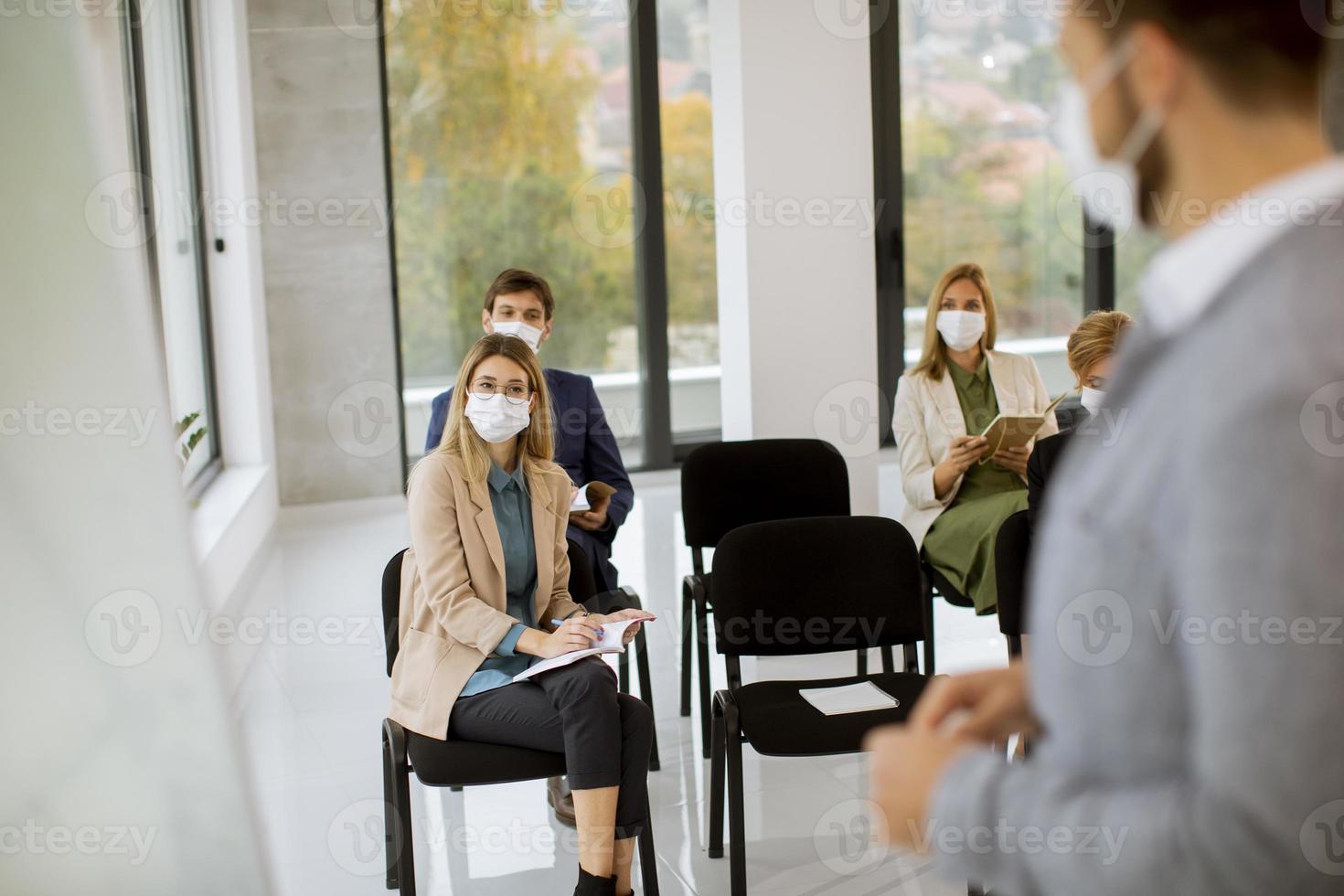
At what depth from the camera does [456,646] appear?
2.77 meters

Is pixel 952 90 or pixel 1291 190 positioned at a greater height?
pixel 952 90

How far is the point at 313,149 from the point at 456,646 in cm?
492

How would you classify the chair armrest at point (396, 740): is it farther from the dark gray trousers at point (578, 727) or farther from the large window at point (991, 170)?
the large window at point (991, 170)

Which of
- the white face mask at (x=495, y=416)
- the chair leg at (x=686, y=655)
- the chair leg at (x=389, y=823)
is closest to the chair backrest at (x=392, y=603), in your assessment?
the chair leg at (x=389, y=823)

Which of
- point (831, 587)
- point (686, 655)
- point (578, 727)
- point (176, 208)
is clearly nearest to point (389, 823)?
point (578, 727)

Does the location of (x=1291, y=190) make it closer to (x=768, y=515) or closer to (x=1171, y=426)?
(x=1171, y=426)

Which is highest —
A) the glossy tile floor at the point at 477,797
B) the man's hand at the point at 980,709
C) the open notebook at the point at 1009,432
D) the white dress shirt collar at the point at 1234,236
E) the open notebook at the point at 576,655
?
the white dress shirt collar at the point at 1234,236

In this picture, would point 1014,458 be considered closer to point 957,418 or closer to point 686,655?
point 957,418

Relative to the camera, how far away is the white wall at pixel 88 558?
1.45m

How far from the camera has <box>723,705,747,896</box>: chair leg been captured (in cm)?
267

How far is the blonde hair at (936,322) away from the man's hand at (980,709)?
3.26m

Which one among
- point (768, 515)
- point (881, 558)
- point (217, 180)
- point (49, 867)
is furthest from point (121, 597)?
point (217, 180)

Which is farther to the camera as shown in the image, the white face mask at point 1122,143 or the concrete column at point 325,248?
the concrete column at point 325,248

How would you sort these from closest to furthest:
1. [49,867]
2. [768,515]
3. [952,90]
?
[49,867] < [768,515] < [952,90]
